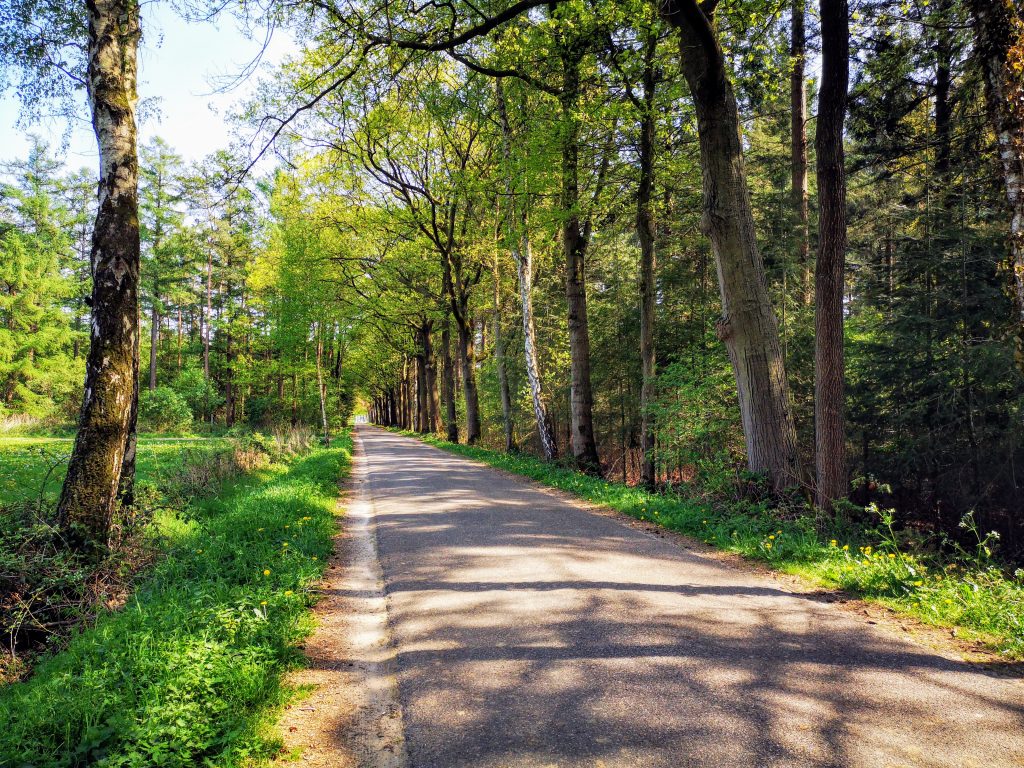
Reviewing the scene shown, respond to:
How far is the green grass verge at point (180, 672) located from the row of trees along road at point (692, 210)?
214cm

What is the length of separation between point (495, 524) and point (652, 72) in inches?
415

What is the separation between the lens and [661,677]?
3.31m

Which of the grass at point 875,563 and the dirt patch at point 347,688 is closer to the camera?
the dirt patch at point 347,688

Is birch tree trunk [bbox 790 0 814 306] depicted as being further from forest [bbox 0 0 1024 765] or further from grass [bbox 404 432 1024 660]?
grass [bbox 404 432 1024 660]

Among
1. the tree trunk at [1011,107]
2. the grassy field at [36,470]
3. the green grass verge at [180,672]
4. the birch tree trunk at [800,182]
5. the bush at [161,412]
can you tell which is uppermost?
the birch tree trunk at [800,182]

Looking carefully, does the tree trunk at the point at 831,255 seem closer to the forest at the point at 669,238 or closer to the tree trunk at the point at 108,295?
the forest at the point at 669,238

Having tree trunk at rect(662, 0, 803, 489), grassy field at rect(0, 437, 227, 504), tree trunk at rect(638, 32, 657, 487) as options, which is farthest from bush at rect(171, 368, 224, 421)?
tree trunk at rect(662, 0, 803, 489)

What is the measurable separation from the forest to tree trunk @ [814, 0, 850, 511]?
0.10 feet

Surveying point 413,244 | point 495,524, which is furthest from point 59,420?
point 495,524

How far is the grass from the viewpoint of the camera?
162 inches

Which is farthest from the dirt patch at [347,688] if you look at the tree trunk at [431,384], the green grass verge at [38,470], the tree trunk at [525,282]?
the tree trunk at [431,384]

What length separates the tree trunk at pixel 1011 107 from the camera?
4.99 m

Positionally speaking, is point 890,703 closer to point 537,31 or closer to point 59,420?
point 537,31

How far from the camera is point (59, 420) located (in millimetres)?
27125
